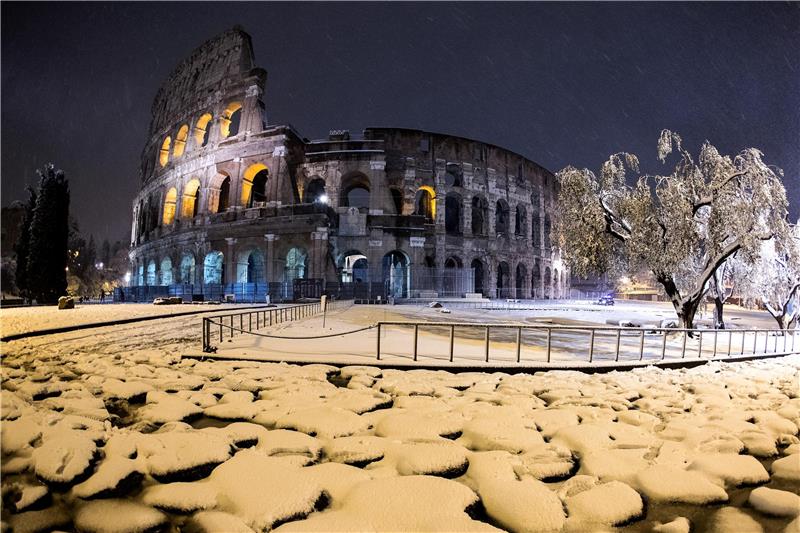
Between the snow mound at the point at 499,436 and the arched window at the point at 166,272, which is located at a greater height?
the arched window at the point at 166,272

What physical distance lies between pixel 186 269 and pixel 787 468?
34.9 metres

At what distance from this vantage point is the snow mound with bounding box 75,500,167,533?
2.04 m

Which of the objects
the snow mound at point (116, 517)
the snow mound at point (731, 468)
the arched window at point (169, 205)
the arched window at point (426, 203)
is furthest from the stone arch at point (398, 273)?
the snow mound at point (116, 517)

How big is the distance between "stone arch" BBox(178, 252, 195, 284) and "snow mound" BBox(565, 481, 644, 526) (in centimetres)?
3363

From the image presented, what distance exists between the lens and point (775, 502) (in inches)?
95.1

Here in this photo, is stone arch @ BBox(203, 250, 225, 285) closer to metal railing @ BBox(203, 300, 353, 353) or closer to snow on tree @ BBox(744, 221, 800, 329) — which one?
metal railing @ BBox(203, 300, 353, 353)

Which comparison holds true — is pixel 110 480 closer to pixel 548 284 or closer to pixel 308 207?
pixel 308 207

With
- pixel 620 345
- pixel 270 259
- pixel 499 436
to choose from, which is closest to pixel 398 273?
pixel 270 259

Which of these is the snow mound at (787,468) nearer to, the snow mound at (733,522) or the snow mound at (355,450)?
the snow mound at (733,522)

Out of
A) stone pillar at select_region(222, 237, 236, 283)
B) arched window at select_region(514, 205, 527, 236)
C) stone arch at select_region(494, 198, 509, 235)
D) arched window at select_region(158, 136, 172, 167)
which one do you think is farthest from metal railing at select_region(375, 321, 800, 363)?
arched window at select_region(158, 136, 172, 167)

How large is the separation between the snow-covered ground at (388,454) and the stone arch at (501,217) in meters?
31.5

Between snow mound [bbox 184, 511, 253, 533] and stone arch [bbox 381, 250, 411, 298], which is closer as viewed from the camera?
snow mound [bbox 184, 511, 253, 533]

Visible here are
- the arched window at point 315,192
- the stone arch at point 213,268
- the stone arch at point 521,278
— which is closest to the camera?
the stone arch at point 213,268

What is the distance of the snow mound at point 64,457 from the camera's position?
2471mm
